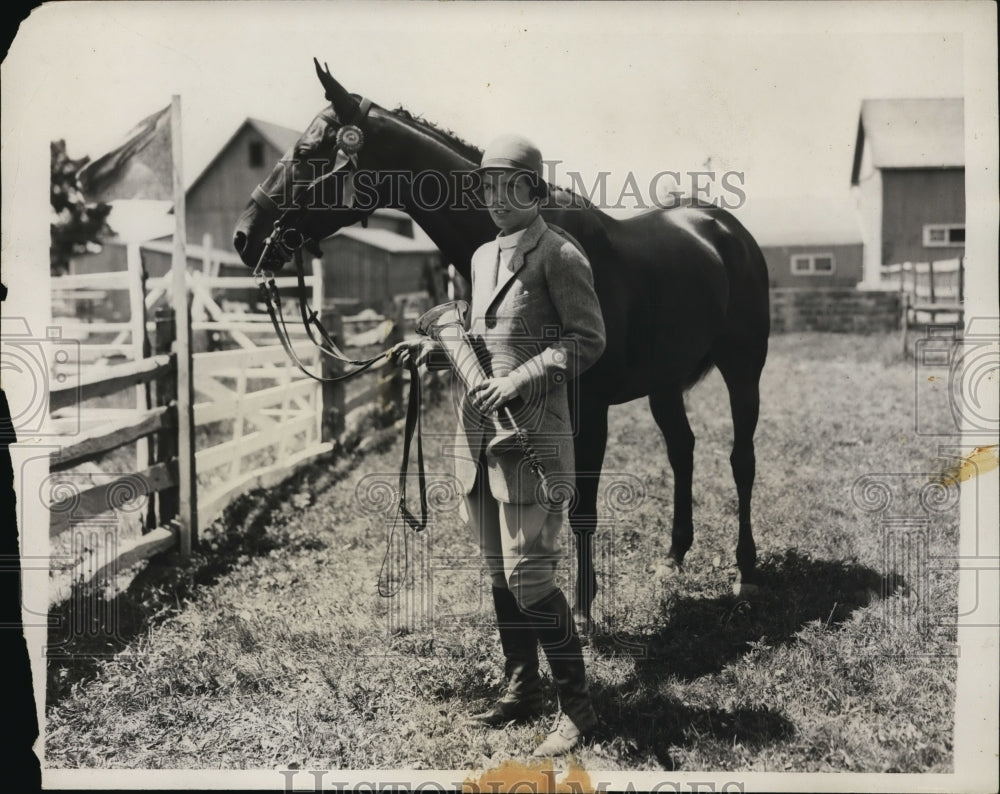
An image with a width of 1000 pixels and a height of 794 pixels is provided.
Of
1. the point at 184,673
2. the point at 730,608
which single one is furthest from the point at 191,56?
the point at 730,608

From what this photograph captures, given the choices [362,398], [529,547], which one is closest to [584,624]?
[529,547]

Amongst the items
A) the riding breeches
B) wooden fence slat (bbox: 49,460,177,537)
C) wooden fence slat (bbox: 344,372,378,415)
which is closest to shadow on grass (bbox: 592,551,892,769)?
the riding breeches

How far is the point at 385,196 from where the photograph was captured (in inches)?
161

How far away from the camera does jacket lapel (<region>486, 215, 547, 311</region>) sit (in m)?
3.34

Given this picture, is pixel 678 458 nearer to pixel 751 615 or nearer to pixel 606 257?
pixel 751 615

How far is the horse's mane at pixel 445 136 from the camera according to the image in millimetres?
4062

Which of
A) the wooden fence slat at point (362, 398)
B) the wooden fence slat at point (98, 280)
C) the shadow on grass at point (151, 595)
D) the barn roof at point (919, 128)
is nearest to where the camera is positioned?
the barn roof at point (919, 128)

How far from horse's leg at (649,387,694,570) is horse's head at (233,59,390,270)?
2071 mm

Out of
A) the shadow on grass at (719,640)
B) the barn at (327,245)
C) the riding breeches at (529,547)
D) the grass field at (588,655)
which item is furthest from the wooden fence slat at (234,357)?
the barn at (327,245)

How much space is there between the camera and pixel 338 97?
154 inches

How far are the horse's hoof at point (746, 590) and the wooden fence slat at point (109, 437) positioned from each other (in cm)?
389

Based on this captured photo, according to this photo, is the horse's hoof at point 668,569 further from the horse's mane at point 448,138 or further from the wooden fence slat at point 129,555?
the wooden fence slat at point 129,555

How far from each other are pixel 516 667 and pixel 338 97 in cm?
280

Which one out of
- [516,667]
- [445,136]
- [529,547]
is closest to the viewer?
[529,547]
